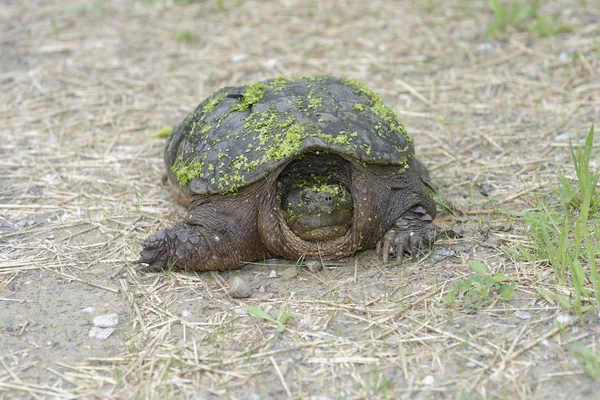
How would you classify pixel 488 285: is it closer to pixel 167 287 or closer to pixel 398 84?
pixel 167 287

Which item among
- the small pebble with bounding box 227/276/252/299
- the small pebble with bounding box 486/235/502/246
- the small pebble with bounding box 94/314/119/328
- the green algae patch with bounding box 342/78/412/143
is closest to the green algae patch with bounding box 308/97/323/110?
the green algae patch with bounding box 342/78/412/143

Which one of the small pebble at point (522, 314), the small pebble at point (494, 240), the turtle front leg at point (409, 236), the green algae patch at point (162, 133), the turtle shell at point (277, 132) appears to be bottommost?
the small pebble at point (522, 314)

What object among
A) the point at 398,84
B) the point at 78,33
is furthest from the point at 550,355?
the point at 78,33

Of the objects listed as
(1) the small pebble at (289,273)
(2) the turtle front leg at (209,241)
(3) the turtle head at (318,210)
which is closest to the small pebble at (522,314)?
(3) the turtle head at (318,210)

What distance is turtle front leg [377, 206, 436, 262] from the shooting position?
3119 millimetres

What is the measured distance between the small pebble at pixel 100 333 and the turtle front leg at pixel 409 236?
1.18 meters

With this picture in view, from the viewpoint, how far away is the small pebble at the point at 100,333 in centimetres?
265

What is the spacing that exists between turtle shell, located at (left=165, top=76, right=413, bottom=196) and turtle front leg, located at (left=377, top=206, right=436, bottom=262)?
23cm

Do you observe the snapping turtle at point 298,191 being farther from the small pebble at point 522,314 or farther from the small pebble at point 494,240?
the small pebble at point 522,314

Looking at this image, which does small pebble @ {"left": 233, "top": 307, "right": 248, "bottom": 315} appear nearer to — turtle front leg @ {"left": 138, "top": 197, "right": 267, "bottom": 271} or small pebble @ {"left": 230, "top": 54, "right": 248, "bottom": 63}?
turtle front leg @ {"left": 138, "top": 197, "right": 267, "bottom": 271}

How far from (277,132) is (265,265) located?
1.93 feet

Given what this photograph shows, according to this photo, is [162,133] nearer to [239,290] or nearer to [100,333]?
[239,290]

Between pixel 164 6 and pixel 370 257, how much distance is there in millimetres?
3997

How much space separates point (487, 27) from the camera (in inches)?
220
